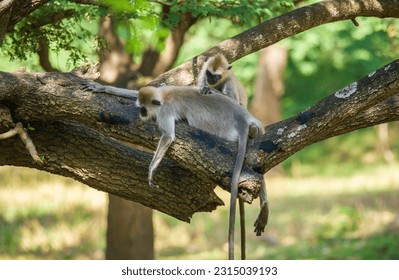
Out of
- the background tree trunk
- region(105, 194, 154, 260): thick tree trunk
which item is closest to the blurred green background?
the background tree trunk

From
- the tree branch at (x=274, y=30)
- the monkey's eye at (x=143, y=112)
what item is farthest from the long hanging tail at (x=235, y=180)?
the tree branch at (x=274, y=30)

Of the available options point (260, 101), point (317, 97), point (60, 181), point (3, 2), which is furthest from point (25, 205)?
point (317, 97)

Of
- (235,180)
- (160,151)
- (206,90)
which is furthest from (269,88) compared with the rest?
(235,180)

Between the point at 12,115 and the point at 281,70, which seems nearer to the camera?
the point at 12,115

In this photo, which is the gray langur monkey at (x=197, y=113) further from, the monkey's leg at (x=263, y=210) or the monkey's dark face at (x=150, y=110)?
the monkey's leg at (x=263, y=210)

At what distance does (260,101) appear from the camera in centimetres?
2244

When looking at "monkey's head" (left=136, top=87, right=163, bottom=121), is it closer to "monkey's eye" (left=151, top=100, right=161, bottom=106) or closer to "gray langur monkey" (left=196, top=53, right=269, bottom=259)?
"monkey's eye" (left=151, top=100, right=161, bottom=106)

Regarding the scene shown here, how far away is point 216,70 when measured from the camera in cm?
667

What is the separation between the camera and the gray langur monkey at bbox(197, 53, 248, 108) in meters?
6.67

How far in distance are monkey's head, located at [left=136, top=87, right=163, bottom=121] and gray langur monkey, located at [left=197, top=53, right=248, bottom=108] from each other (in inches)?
29.1

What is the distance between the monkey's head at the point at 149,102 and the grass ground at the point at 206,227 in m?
7.34

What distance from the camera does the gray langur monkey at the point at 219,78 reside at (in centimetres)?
667

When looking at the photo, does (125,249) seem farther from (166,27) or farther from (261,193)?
(261,193)

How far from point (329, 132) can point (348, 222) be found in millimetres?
8782
